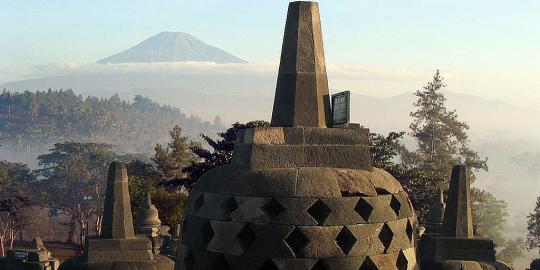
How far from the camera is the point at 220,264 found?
5.53m

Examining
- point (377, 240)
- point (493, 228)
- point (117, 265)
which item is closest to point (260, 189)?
point (377, 240)

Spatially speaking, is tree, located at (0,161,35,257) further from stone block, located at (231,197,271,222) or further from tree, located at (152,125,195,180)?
stone block, located at (231,197,271,222)

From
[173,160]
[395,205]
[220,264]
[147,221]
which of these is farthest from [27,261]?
[173,160]

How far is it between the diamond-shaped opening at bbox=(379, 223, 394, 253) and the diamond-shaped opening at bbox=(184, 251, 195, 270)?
6.61 ft

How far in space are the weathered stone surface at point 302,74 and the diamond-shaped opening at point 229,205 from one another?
120cm

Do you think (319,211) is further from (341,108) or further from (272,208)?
(341,108)

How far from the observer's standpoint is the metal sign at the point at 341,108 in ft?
20.5

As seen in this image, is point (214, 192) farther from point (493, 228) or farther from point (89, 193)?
point (493, 228)

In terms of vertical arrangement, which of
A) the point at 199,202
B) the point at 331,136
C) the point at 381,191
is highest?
the point at 331,136

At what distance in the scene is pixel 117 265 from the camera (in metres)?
14.1

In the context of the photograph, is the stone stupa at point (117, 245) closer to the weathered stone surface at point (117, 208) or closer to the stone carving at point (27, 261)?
the weathered stone surface at point (117, 208)

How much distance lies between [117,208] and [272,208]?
10665 millimetres

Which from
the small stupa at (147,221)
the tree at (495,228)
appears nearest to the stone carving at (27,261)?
the small stupa at (147,221)

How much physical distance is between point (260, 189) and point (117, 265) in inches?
386
